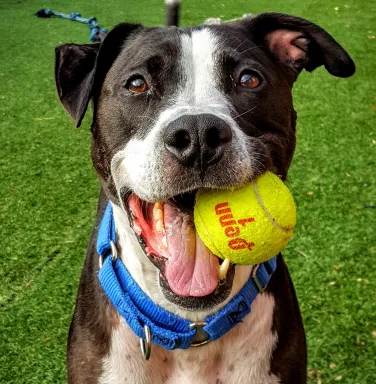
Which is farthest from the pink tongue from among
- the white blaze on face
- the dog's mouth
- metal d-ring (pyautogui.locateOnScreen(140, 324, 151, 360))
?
the white blaze on face

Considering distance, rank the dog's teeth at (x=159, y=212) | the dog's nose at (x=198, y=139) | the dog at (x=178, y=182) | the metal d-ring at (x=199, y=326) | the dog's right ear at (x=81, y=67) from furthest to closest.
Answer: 1. the dog's right ear at (x=81, y=67)
2. the metal d-ring at (x=199, y=326)
3. the dog's teeth at (x=159, y=212)
4. the dog at (x=178, y=182)
5. the dog's nose at (x=198, y=139)

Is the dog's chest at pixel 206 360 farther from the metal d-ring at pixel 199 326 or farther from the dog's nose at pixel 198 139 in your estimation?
the dog's nose at pixel 198 139

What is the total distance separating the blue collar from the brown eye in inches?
25.6

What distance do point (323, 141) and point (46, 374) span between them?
10.2ft

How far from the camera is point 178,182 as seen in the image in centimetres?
187

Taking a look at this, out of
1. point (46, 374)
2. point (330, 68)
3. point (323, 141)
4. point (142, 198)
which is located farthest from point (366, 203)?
point (142, 198)

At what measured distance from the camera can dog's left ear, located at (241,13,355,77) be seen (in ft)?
7.77

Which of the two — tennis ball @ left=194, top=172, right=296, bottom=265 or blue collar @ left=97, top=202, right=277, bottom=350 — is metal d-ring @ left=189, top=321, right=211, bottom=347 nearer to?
blue collar @ left=97, top=202, right=277, bottom=350

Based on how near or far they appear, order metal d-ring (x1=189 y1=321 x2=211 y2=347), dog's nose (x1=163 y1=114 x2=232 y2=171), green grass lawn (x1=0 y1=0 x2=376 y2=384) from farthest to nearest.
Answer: green grass lawn (x1=0 y1=0 x2=376 y2=384) < metal d-ring (x1=189 y1=321 x2=211 y2=347) < dog's nose (x1=163 y1=114 x2=232 y2=171)

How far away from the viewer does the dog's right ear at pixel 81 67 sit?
2.28 metres

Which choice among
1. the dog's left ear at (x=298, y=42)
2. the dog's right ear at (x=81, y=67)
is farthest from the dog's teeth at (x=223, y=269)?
the dog's left ear at (x=298, y=42)

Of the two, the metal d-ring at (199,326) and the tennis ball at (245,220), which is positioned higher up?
the tennis ball at (245,220)

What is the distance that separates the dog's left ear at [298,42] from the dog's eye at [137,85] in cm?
53

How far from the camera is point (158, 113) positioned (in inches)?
81.0
